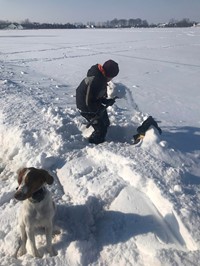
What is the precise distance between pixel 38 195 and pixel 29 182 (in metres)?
0.23

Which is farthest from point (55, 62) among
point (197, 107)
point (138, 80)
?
point (197, 107)

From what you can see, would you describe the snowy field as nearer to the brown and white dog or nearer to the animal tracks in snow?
the animal tracks in snow

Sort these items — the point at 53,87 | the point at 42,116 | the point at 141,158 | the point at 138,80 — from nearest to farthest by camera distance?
the point at 141,158, the point at 42,116, the point at 53,87, the point at 138,80

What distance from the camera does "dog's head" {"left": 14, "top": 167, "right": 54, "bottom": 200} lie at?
3.16 meters

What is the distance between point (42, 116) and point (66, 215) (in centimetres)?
314

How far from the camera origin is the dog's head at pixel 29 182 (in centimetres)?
316

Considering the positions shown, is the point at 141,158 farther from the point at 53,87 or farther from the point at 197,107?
the point at 53,87

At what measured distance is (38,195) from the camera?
11.1ft

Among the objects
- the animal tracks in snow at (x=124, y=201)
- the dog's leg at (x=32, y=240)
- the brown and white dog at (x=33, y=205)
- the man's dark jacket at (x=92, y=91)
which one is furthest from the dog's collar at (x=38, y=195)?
the man's dark jacket at (x=92, y=91)

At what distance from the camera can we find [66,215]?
162 inches

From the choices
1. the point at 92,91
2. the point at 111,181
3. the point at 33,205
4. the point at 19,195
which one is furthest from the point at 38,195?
the point at 92,91

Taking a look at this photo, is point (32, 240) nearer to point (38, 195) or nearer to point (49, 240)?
point (49, 240)

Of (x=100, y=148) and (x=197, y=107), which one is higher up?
(x=100, y=148)

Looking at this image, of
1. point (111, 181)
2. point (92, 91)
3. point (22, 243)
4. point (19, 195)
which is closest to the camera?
point (19, 195)
